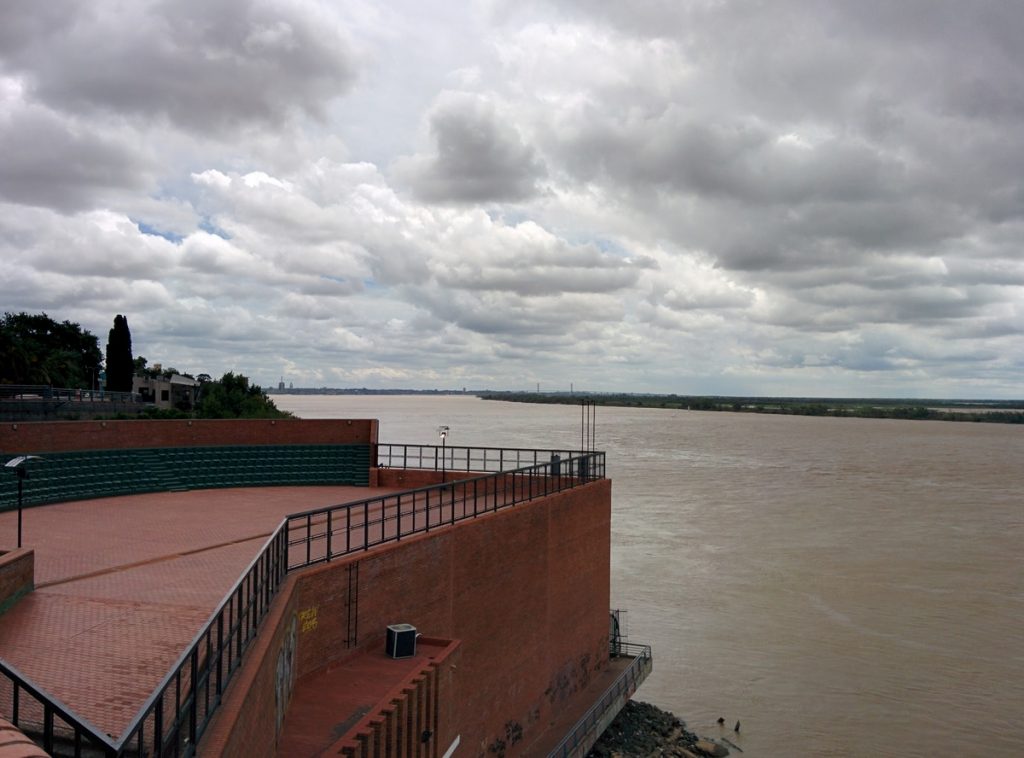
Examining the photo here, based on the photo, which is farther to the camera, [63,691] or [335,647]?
[335,647]

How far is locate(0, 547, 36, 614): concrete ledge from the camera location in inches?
359

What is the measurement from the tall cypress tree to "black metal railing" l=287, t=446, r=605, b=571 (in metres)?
39.5

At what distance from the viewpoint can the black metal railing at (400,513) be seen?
11258mm

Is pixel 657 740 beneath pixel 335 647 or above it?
beneath

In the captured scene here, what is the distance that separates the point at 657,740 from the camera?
767 inches

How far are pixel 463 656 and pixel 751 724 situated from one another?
Result: 38.6 ft

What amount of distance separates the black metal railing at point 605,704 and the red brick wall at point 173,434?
9.63m

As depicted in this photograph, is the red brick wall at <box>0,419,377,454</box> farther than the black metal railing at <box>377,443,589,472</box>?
No

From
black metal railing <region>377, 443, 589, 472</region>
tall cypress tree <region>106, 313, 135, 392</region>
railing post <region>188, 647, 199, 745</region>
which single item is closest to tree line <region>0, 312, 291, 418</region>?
tall cypress tree <region>106, 313, 135, 392</region>

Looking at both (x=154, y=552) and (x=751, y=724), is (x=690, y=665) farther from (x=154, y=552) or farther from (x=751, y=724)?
(x=154, y=552)

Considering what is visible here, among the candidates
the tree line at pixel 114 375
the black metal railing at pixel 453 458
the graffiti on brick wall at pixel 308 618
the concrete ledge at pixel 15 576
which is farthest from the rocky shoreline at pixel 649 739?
the tree line at pixel 114 375

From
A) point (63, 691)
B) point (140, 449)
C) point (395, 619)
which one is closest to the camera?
point (63, 691)

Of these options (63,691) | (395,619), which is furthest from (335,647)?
(63,691)

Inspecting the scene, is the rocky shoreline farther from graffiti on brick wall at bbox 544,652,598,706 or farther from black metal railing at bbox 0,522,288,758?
black metal railing at bbox 0,522,288,758
